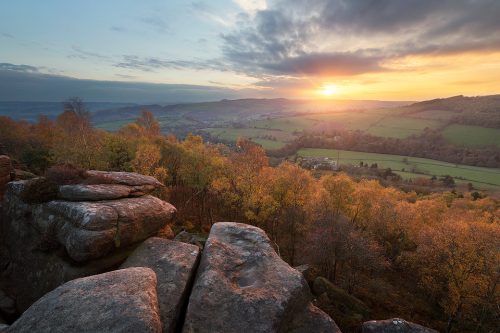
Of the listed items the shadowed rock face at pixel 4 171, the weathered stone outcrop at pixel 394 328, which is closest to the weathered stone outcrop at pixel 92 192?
the shadowed rock face at pixel 4 171

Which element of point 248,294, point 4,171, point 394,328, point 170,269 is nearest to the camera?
point 248,294

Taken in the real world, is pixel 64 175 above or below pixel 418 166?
above

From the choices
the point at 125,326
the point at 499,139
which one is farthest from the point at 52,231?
the point at 499,139

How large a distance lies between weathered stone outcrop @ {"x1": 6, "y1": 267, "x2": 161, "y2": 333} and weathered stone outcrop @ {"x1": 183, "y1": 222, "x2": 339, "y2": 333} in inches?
122

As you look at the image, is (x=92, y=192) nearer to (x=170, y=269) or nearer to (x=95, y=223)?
(x=95, y=223)

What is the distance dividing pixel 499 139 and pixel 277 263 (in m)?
240

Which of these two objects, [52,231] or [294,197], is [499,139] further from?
[52,231]

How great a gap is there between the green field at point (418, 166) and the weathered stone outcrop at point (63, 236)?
160 metres

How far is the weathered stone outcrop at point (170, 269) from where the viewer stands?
1486cm

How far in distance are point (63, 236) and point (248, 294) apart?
1144 centimetres

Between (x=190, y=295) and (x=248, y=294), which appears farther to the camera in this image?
(x=190, y=295)

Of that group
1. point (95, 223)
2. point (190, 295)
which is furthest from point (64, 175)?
point (190, 295)

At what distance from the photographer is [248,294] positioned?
15195 millimetres

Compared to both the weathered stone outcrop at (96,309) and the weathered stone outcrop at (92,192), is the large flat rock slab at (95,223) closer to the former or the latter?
the weathered stone outcrop at (92,192)
